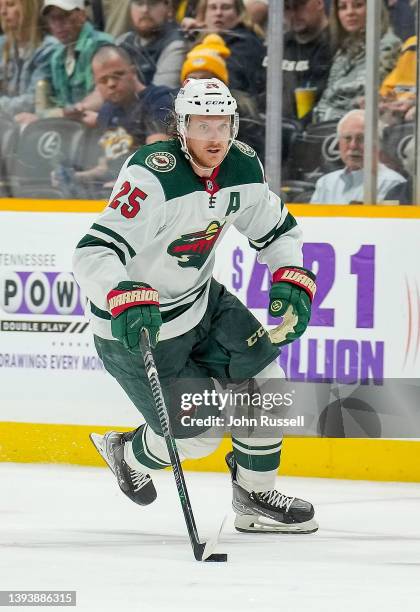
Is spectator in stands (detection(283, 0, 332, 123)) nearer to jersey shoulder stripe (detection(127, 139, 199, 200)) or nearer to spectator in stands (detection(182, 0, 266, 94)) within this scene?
spectator in stands (detection(182, 0, 266, 94))

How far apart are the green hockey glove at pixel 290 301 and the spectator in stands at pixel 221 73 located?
1.55 m

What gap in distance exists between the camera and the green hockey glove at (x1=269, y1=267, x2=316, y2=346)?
3.43m

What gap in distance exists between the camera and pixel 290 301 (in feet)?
11.3

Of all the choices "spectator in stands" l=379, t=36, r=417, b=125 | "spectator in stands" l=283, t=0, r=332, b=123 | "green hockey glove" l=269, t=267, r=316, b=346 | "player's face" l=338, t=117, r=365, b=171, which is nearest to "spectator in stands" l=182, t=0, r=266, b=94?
"spectator in stands" l=283, t=0, r=332, b=123

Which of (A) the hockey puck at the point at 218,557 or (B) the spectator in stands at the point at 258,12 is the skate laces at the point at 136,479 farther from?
(B) the spectator in stands at the point at 258,12

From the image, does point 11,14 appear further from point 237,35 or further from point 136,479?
point 136,479

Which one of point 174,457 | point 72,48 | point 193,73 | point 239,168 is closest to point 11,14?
point 72,48

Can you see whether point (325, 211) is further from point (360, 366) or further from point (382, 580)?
point (382, 580)

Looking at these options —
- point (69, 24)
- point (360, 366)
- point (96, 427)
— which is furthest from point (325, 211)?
point (69, 24)

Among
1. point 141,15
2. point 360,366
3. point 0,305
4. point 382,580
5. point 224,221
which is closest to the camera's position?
point 382,580

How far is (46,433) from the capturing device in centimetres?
477

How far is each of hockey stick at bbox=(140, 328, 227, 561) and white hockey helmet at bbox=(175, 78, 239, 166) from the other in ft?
1.78

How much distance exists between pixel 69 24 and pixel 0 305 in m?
1.37

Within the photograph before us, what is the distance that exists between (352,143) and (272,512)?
1830 millimetres
